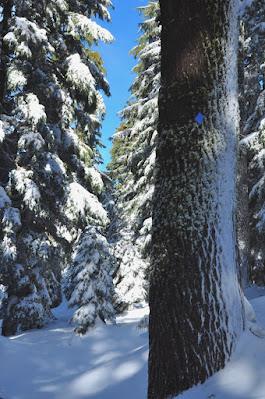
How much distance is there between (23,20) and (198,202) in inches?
418

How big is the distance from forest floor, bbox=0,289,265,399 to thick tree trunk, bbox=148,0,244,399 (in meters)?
0.17

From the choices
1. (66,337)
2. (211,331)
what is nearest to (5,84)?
(66,337)

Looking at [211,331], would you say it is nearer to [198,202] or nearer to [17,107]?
[198,202]

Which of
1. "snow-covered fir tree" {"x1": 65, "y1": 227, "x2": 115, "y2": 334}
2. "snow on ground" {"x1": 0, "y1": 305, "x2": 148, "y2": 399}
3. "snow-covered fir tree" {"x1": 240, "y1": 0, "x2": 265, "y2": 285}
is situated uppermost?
"snow-covered fir tree" {"x1": 240, "y1": 0, "x2": 265, "y2": 285}

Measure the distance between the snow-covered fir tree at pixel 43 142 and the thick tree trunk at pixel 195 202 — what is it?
8.36 metres

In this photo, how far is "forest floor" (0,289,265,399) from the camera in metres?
3.84

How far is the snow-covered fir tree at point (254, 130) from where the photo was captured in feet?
46.2

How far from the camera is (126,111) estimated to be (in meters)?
22.0

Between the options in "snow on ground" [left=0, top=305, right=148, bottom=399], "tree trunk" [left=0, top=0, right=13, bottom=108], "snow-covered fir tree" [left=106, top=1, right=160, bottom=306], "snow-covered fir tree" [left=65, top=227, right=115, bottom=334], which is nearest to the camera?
"snow on ground" [left=0, top=305, right=148, bottom=399]

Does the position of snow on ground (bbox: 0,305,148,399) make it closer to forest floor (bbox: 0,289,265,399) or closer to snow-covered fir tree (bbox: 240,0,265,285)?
forest floor (bbox: 0,289,265,399)

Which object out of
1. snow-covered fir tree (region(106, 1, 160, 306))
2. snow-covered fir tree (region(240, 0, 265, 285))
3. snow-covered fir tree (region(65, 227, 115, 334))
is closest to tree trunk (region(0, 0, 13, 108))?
snow-covered fir tree (region(65, 227, 115, 334))

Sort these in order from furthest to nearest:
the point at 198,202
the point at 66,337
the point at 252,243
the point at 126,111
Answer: the point at 126,111 → the point at 252,243 → the point at 66,337 → the point at 198,202

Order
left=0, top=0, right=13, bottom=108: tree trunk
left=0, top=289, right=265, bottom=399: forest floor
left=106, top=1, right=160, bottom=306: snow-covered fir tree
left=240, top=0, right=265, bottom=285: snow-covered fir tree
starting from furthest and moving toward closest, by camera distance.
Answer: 1. left=106, top=1, right=160, bottom=306: snow-covered fir tree
2. left=240, top=0, right=265, bottom=285: snow-covered fir tree
3. left=0, top=0, right=13, bottom=108: tree trunk
4. left=0, top=289, right=265, bottom=399: forest floor

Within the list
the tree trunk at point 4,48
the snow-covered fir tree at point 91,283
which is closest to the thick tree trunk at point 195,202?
the snow-covered fir tree at point 91,283
